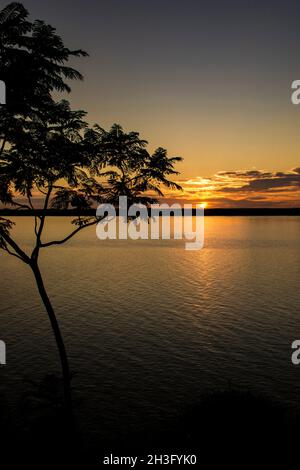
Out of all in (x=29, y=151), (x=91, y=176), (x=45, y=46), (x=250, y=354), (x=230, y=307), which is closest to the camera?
(x=45, y=46)

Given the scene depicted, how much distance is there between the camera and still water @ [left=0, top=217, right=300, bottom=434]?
113 feet

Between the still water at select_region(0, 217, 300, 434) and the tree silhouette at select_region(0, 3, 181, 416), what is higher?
the tree silhouette at select_region(0, 3, 181, 416)

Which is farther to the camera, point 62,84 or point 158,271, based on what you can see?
point 158,271

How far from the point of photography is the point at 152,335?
164 feet

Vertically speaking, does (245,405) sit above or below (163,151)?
below

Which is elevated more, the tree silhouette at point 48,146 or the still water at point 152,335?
the tree silhouette at point 48,146

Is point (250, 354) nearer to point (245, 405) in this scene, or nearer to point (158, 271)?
point (245, 405)

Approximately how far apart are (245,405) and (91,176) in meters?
15.5

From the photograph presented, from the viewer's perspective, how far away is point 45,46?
21984mm

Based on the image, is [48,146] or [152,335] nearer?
[48,146]

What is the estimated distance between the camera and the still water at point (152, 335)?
34406mm

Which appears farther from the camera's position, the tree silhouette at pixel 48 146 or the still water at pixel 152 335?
the still water at pixel 152 335

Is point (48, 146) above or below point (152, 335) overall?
above

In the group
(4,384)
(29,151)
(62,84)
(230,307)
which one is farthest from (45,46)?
(230,307)
